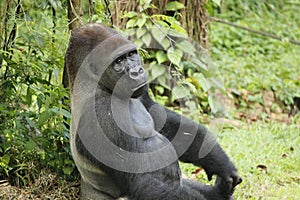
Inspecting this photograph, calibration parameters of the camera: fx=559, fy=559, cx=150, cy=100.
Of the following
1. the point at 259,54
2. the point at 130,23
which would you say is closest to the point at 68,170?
the point at 130,23

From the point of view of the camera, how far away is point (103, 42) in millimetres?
2865

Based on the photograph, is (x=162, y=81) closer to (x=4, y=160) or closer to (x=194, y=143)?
(x=194, y=143)

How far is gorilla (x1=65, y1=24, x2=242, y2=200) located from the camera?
282 centimetres

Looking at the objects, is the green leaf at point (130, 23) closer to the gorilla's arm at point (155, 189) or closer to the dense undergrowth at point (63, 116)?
the dense undergrowth at point (63, 116)

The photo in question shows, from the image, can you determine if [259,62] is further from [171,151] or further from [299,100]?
[171,151]

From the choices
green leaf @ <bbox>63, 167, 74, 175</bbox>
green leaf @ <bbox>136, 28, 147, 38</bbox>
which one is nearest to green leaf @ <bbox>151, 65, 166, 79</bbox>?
green leaf @ <bbox>136, 28, 147, 38</bbox>

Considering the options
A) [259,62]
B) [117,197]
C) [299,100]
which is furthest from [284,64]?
[117,197]

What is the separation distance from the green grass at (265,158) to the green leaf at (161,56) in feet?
3.10

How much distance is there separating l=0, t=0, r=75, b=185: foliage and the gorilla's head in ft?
1.78

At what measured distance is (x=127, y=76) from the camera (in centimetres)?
281

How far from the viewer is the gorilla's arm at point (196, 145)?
3252mm

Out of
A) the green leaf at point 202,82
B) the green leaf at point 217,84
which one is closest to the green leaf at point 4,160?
the green leaf at point 202,82

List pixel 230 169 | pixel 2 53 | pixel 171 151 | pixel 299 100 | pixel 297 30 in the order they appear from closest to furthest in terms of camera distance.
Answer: pixel 171 151 → pixel 230 169 → pixel 2 53 → pixel 299 100 → pixel 297 30

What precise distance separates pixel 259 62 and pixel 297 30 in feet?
5.99
